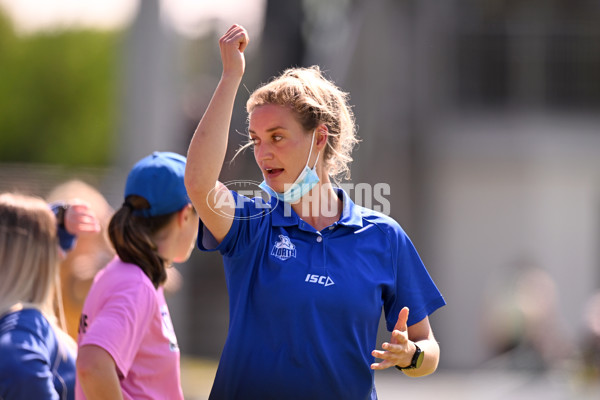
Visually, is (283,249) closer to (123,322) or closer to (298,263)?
(298,263)

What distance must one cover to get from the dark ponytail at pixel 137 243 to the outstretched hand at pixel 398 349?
3.19 feet

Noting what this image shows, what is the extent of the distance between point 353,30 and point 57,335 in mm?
14935

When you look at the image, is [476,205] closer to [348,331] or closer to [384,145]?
[384,145]

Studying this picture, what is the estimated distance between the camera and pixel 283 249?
2971 mm

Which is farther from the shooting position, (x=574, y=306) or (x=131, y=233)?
(x=574, y=306)

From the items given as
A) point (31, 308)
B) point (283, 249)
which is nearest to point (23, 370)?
point (31, 308)

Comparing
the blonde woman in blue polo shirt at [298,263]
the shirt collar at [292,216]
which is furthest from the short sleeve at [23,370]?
the shirt collar at [292,216]

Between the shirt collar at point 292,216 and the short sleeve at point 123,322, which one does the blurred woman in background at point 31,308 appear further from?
the shirt collar at point 292,216

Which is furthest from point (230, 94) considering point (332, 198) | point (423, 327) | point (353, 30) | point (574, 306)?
point (353, 30)

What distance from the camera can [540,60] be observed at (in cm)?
1727

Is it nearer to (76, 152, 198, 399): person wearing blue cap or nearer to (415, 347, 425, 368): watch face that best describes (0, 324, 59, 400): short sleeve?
(76, 152, 198, 399): person wearing blue cap

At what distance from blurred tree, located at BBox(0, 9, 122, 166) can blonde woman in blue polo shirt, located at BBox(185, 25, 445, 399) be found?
52.1 m

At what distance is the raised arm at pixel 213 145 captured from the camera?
9.02ft

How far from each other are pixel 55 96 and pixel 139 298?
54285 millimetres
